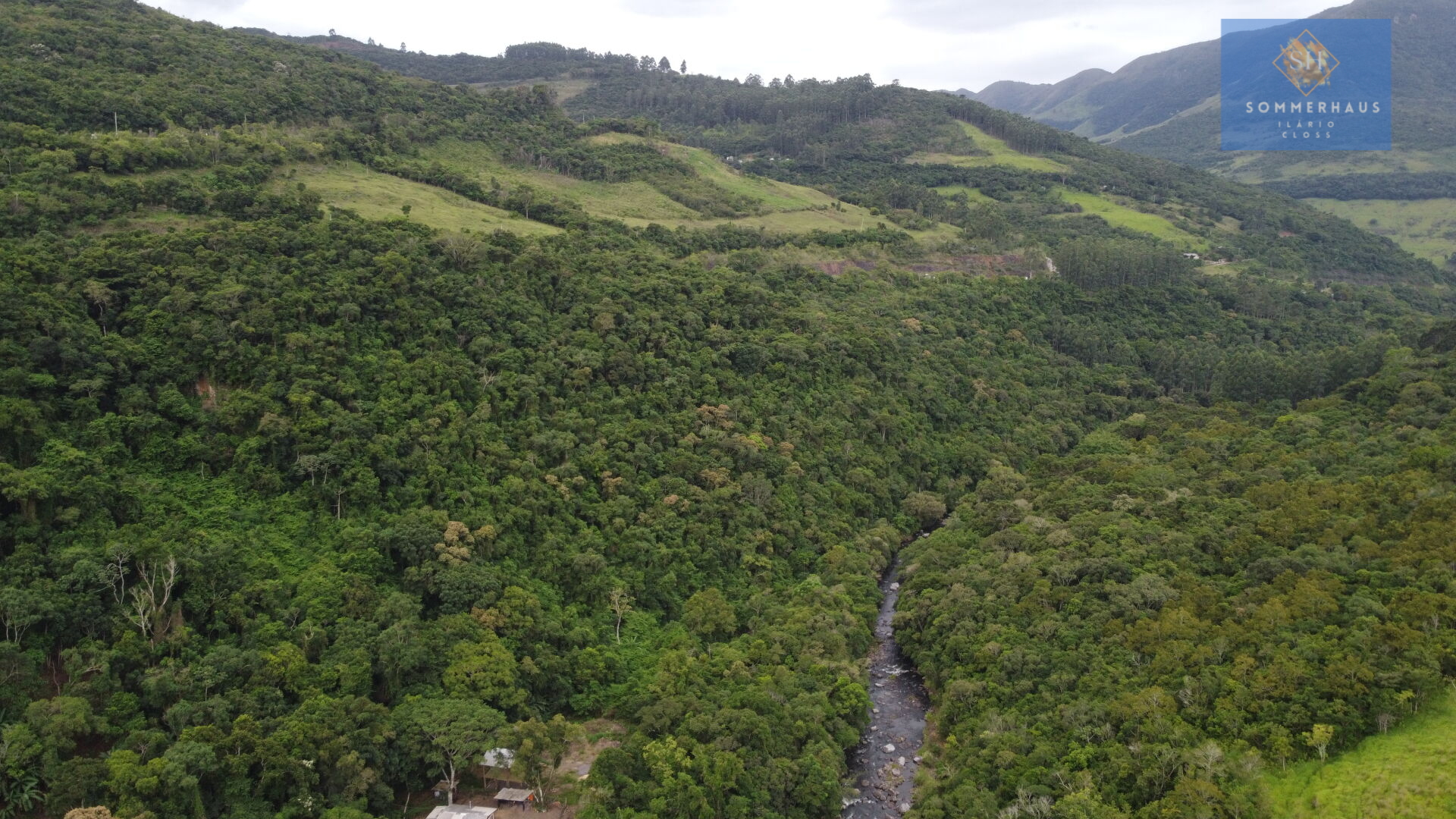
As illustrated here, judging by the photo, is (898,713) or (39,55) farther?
(39,55)

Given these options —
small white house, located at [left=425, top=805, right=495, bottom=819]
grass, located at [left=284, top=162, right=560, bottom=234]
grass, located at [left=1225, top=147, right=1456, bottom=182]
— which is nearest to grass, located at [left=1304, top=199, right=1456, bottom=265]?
grass, located at [left=1225, top=147, right=1456, bottom=182]

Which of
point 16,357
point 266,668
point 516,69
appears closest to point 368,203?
point 16,357

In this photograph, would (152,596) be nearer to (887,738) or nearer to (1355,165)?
(887,738)

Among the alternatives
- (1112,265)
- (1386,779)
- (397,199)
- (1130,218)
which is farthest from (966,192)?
(1386,779)

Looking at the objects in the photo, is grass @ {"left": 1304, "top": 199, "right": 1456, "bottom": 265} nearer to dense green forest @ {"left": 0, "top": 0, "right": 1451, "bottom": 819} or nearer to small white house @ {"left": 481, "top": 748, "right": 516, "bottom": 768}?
dense green forest @ {"left": 0, "top": 0, "right": 1451, "bottom": 819}

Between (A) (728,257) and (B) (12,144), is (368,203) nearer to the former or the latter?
(B) (12,144)
